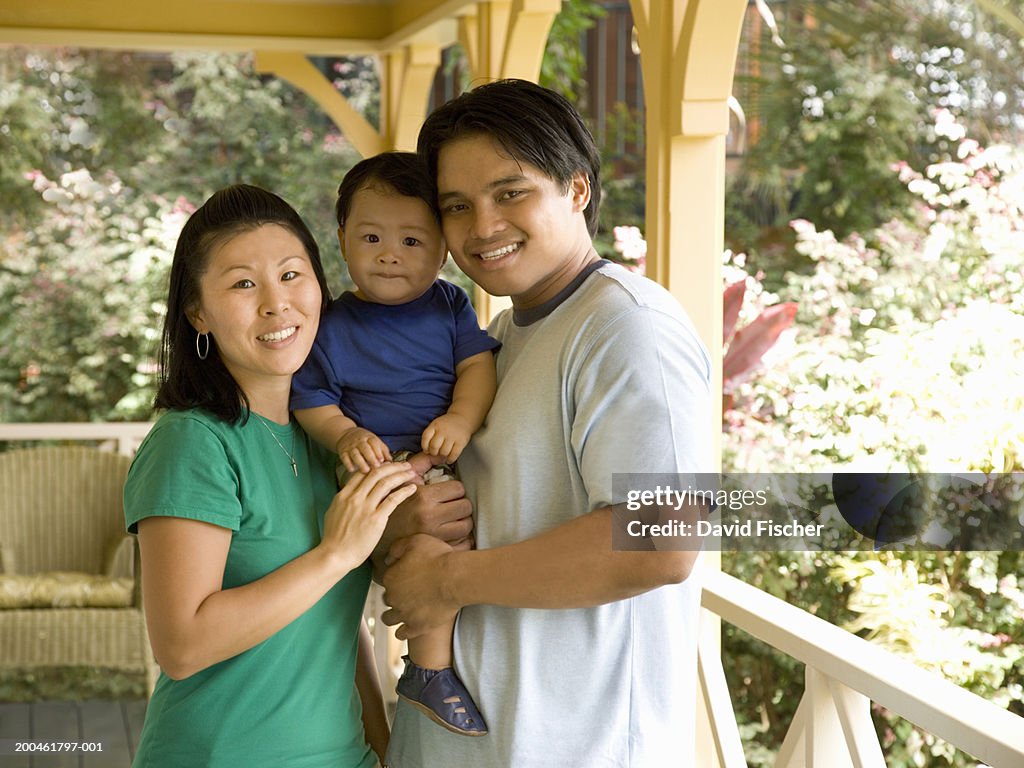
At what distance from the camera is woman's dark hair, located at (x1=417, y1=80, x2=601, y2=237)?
149 cm

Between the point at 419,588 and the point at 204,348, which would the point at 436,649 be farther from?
the point at 204,348

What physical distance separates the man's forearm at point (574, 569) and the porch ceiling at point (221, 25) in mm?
4298

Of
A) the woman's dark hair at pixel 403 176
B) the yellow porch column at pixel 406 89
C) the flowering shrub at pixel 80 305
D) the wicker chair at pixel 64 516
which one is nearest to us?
the woman's dark hair at pixel 403 176

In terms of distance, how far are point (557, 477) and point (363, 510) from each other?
26 centimetres

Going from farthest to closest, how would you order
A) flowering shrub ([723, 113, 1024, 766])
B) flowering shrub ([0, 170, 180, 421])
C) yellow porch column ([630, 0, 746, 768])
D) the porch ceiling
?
flowering shrub ([0, 170, 180, 421]) < the porch ceiling < flowering shrub ([723, 113, 1024, 766]) < yellow porch column ([630, 0, 746, 768])

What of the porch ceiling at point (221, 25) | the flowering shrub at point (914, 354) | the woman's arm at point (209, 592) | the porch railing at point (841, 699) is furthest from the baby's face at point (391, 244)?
the porch ceiling at point (221, 25)

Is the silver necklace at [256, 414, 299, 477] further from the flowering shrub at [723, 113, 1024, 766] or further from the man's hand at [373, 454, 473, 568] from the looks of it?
the flowering shrub at [723, 113, 1024, 766]

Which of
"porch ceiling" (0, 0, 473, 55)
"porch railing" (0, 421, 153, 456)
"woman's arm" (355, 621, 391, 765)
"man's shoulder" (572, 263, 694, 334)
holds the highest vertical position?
"porch ceiling" (0, 0, 473, 55)

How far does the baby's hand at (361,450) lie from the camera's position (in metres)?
1.57

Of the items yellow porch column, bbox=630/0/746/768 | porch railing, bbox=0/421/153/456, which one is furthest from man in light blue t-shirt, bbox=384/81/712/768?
porch railing, bbox=0/421/153/456

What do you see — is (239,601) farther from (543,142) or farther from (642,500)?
(543,142)

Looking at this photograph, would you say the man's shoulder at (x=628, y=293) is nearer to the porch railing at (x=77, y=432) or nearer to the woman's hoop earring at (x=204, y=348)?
the woman's hoop earring at (x=204, y=348)

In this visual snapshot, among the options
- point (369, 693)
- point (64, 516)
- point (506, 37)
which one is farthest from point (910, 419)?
point (64, 516)

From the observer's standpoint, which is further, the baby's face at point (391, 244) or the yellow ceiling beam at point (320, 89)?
the yellow ceiling beam at point (320, 89)
